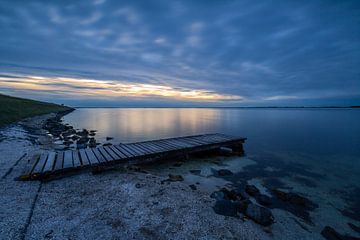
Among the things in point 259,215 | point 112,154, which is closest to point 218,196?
point 259,215

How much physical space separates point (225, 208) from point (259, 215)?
99cm

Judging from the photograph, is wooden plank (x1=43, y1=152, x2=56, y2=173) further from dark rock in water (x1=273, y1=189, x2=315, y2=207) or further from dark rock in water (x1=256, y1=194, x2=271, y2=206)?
dark rock in water (x1=273, y1=189, x2=315, y2=207)

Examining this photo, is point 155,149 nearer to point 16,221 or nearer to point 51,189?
point 51,189

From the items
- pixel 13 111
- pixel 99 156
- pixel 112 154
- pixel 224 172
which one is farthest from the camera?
pixel 13 111

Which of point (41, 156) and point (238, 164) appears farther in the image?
point (238, 164)

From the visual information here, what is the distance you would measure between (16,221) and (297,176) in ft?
40.5

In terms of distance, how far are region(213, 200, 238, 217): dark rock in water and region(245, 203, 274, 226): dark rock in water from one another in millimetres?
403

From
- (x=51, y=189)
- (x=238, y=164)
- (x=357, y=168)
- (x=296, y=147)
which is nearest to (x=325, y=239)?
(x=238, y=164)

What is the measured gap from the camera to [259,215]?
5.25 m

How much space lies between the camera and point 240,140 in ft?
46.4

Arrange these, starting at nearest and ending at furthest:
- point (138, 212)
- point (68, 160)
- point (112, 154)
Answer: point (138, 212) → point (68, 160) → point (112, 154)

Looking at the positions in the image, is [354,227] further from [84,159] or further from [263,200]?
[84,159]

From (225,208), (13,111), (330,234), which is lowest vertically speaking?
(330,234)

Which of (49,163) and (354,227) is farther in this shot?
(49,163)
